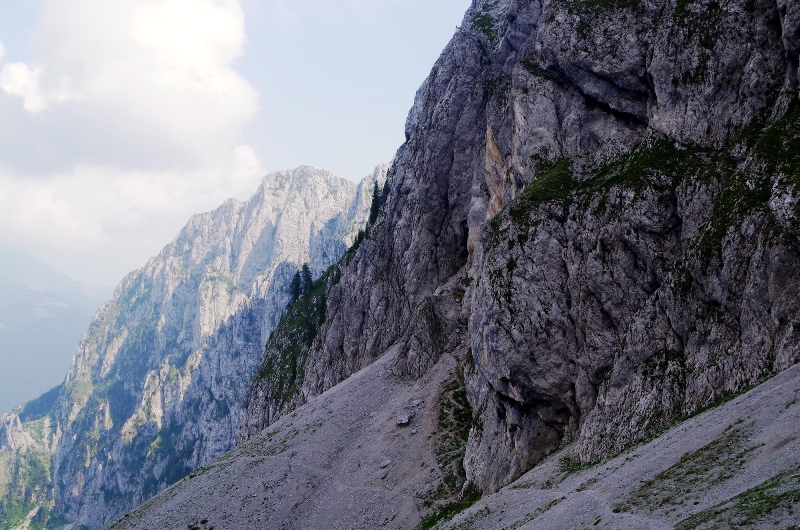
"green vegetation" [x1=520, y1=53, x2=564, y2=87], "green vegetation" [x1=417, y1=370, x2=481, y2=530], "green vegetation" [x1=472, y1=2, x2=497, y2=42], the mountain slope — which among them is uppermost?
"green vegetation" [x1=472, y1=2, x2=497, y2=42]

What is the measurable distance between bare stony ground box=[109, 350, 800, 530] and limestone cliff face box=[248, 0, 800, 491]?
192 inches

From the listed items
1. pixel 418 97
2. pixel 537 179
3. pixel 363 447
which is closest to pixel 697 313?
pixel 537 179

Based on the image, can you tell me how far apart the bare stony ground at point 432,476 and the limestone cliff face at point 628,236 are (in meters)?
4.88

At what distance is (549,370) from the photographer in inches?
2024

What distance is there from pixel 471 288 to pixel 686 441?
50.6m

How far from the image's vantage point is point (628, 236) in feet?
158

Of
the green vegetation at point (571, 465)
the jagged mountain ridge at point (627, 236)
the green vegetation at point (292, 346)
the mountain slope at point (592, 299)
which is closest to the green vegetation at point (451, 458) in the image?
the mountain slope at point (592, 299)

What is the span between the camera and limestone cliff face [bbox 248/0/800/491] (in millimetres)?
37781

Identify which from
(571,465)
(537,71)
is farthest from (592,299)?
(537,71)

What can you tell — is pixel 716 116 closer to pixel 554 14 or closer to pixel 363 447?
pixel 554 14

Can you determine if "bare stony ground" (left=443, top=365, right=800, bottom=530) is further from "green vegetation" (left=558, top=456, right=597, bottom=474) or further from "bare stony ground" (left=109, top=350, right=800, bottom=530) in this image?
"green vegetation" (left=558, top=456, right=597, bottom=474)

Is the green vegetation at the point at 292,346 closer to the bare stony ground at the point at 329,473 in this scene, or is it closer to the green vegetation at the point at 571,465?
the bare stony ground at the point at 329,473

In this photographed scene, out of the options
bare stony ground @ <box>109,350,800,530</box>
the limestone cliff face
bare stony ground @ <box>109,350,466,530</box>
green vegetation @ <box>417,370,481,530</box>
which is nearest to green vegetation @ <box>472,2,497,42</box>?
the limestone cliff face

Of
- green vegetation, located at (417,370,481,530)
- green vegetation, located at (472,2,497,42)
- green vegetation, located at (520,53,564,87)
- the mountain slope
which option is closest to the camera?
the mountain slope
